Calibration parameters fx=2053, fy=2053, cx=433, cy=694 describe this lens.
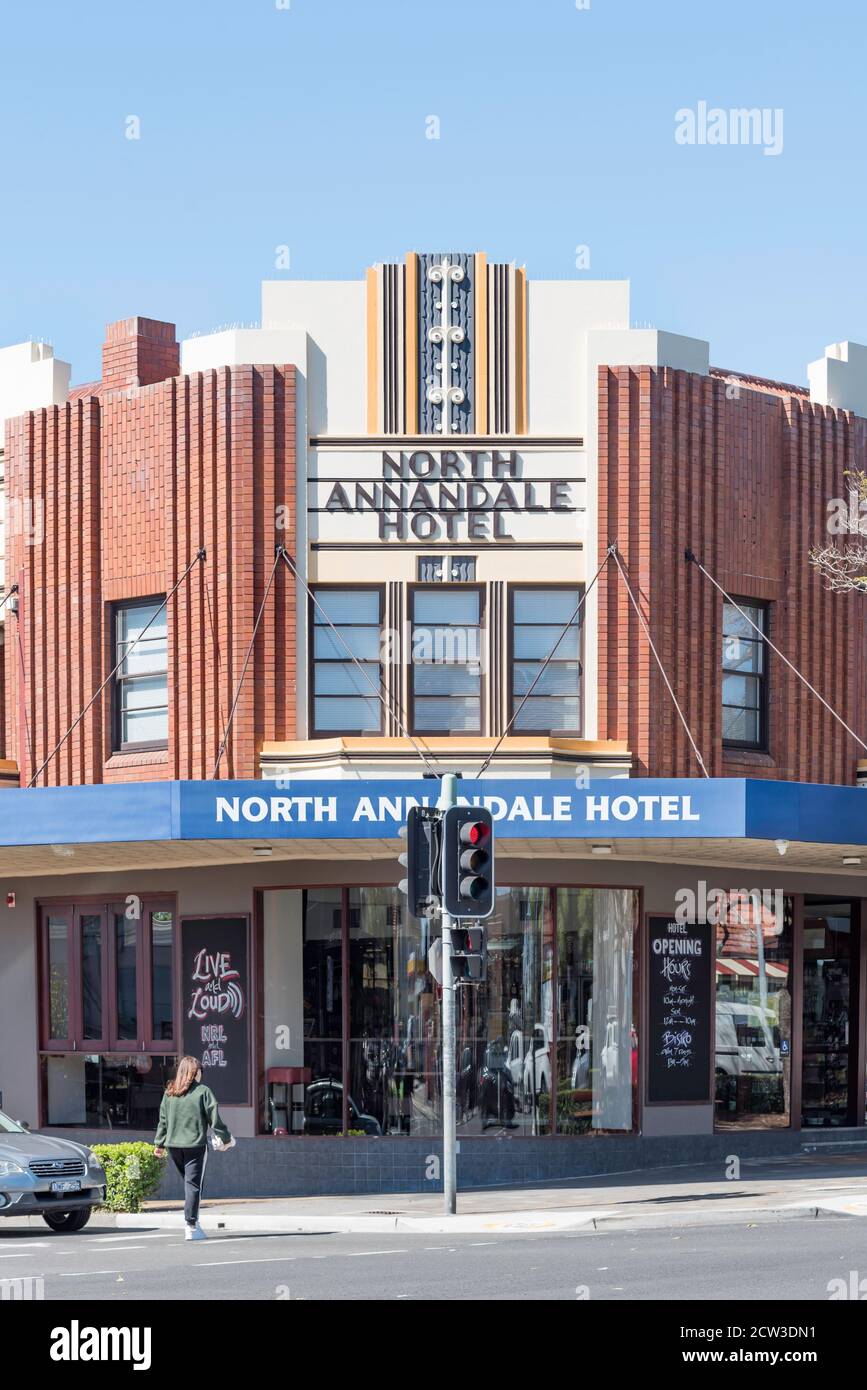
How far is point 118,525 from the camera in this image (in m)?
24.9

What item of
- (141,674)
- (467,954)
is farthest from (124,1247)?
(141,674)

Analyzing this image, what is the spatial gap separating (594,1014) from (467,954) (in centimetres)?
515

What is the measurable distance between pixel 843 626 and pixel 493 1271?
13.2m

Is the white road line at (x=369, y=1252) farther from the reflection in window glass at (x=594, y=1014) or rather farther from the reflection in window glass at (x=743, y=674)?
the reflection in window glass at (x=743, y=674)

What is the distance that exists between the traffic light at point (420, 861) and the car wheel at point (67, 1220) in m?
4.27

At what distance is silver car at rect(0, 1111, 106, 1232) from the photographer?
18562 mm

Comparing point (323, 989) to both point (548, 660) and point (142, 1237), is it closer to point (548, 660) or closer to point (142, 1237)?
point (548, 660)

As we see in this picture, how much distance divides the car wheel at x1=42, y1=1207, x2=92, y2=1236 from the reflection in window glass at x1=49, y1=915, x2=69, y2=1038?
250 inches

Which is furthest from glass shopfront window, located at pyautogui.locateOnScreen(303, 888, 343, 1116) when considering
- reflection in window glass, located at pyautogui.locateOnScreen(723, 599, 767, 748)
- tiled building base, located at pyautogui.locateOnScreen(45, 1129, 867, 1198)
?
reflection in window glass, located at pyautogui.locateOnScreen(723, 599, 767, 748)

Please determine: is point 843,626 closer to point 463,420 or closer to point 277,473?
point 463,420

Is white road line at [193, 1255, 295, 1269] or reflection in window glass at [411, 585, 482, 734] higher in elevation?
reflection in window glass at [411, 585, 482, 734]

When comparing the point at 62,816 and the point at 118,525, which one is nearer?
the point at 62,816

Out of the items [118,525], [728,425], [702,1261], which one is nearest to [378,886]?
[118,525]

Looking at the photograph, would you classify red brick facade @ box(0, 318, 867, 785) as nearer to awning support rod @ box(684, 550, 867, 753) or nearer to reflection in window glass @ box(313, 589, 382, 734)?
awning support rod @ box(684, 550, 867, 753)
